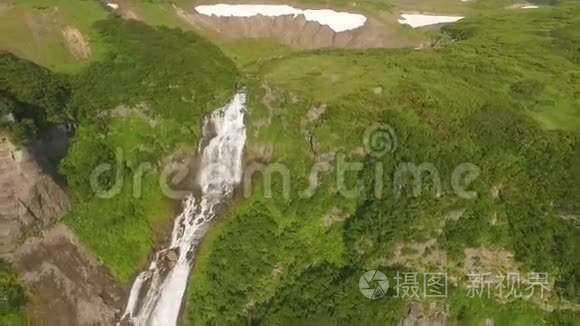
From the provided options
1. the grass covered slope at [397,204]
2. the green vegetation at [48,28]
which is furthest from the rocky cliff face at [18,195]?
the grass covered slope at [397,204]

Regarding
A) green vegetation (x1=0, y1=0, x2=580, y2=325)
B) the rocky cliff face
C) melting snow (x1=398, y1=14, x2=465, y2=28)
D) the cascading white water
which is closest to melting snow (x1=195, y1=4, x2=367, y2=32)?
green vegetation (x1=0, y1=0, x2=580, y2=325)

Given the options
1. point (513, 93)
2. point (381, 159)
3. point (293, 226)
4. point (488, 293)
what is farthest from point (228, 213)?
point (513, 93)

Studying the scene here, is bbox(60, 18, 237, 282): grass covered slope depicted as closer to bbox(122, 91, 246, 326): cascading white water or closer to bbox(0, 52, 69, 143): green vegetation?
bbox(122, 91, 246, 326): cascading white water

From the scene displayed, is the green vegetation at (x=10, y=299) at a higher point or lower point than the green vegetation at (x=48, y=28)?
lower

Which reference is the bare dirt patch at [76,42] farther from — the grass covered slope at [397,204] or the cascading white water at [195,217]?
the grass covered slope at [397,204]

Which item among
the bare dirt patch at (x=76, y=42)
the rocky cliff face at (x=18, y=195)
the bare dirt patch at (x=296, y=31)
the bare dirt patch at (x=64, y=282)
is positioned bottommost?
the bare dirt patch at (x=64, y=282)

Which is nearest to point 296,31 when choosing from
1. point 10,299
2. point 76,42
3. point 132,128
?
point 76,42

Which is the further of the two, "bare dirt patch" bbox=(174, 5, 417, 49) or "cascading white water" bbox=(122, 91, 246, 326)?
"bare dirt patch" bbox=(174, 5, 417, 49)
